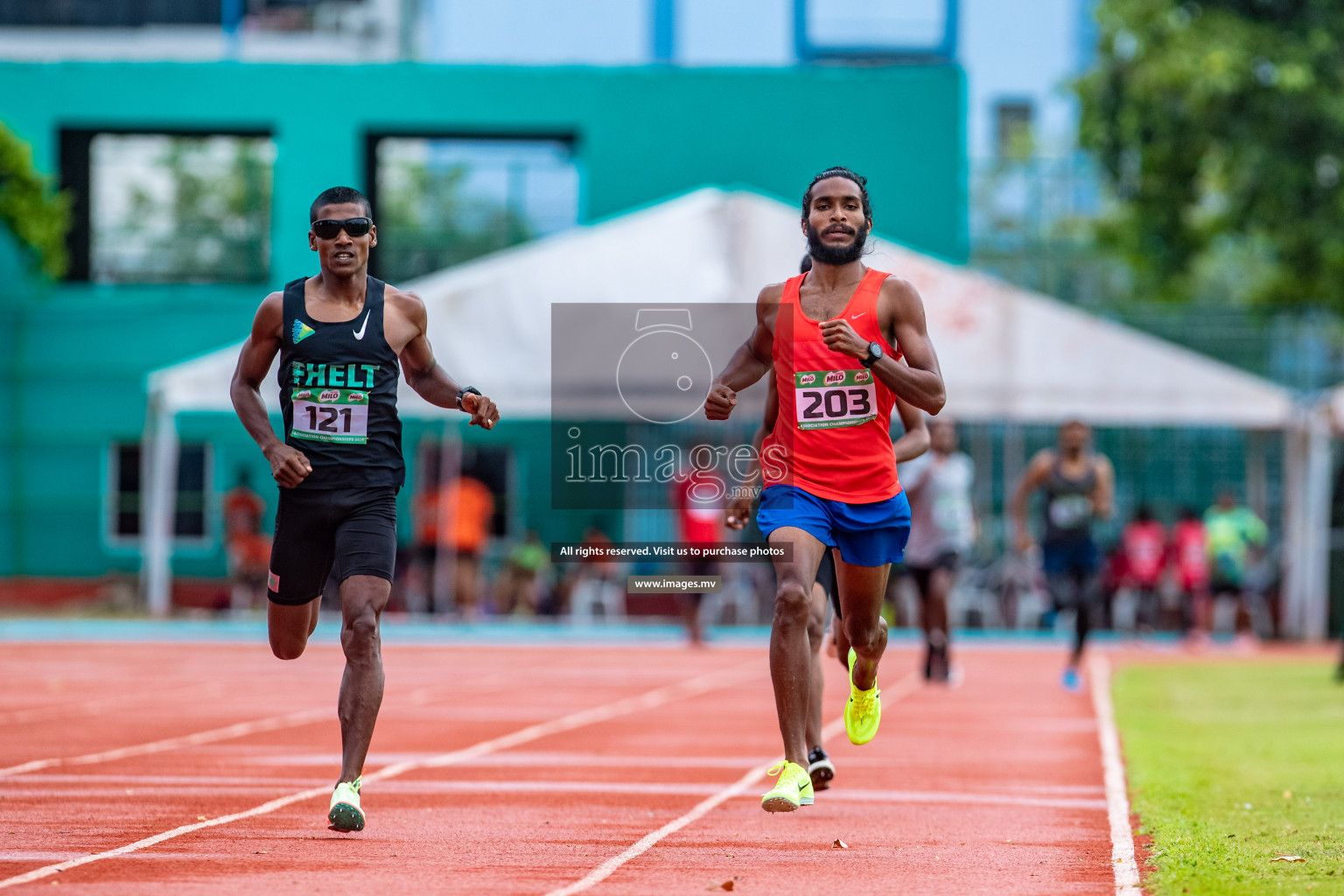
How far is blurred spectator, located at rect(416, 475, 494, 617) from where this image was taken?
23219 millimetres

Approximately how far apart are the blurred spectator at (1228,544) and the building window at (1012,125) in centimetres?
4283

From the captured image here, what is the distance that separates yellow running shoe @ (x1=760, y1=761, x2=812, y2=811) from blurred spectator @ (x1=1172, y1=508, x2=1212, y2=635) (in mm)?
17331

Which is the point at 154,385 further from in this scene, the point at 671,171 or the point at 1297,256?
the point at 1297,256

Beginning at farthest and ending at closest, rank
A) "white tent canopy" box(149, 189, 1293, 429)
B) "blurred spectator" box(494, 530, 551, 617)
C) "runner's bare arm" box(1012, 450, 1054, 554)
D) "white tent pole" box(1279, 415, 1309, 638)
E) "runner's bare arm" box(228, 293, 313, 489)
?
"blurred spectator" box(494, 530, 551, 617)
"white tent pole" box(1279, 415, 1309, 638)
"white tent canopy" box(149, 189, 1293, 429)
"runner's bare arm" box(1012, 450, 1054, 554)
"runner's bare arm" box(228, 293, 313, 489)

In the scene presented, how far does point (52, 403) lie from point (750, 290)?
1212cm

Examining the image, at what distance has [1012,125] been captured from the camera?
249 feet

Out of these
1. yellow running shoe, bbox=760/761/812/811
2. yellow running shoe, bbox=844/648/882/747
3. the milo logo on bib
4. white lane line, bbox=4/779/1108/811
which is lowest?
white lane line, bbox=4/779/1108/811

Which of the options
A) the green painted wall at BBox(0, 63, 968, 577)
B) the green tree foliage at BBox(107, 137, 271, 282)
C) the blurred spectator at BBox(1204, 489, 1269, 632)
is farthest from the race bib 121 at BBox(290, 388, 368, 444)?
the green tree foliage at BBox(107, 137, 271, 282)

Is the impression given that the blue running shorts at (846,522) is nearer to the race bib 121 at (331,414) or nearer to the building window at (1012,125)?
the race bib 121 at (331,414)

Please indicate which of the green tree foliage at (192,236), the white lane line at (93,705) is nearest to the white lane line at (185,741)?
the white lane line at (93,705)

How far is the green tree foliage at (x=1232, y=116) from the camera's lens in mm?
25578

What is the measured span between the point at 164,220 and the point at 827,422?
23633mm

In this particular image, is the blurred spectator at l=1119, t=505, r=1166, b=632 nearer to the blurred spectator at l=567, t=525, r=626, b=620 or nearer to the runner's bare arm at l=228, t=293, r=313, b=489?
the blurred spectator at l=567, t=525, r=626, b=620

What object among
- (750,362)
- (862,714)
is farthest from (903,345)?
(862,714)
